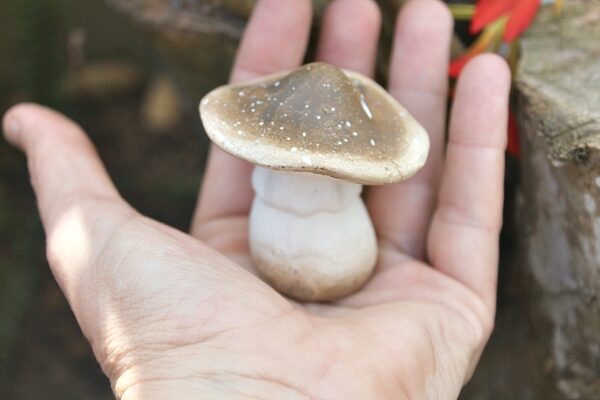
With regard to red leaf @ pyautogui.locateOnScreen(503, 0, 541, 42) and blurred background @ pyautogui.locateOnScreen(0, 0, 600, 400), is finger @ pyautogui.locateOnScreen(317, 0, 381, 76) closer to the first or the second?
blurred background @ pyautogui.locateOnScreen(0, 0, 600, 400)

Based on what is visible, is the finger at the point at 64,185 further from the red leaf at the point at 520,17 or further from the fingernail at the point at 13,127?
the red leaf at the point at 520,17

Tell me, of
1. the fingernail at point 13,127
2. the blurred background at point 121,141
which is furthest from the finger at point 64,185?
the blurred background at point 121,141

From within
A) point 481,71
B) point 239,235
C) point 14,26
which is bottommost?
point 239,235

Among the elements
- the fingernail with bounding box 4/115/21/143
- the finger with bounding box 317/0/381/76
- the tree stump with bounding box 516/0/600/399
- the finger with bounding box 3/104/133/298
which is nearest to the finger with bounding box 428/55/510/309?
the tree stump with bounding box 516/0/600/399

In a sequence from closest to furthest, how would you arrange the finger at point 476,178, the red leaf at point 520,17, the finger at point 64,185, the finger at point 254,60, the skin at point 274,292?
the skin at point 274,292, the finger at point 64,185, the finger at point 476,178, the red leaf at point 520,17, the finger at point 254,60

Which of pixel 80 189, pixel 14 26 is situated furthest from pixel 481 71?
pixel 14 26

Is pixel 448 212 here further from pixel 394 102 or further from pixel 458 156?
pixel 394 102
